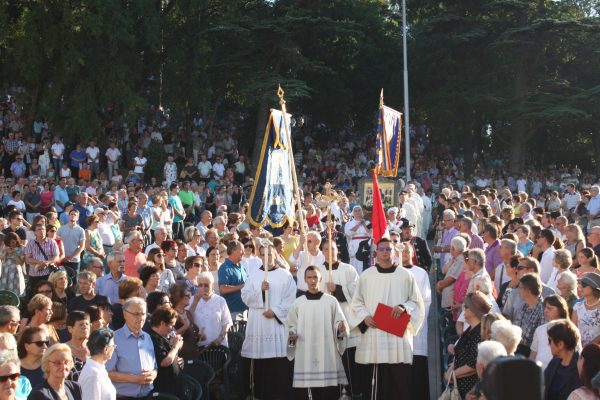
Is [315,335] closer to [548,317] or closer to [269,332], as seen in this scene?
[269,332]

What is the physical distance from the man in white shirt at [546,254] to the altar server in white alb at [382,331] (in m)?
2.06

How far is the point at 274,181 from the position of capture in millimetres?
12539

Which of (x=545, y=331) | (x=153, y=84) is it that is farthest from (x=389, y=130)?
(x=153, y=84)

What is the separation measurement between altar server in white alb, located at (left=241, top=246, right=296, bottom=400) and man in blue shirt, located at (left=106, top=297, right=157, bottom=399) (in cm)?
295

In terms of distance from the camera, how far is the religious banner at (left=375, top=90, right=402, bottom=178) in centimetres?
1991

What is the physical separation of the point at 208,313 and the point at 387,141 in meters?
10.7

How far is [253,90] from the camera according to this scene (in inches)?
1367

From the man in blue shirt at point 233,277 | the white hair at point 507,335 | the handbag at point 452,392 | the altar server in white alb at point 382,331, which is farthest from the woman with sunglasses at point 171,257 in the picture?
the white hair at point 507,335

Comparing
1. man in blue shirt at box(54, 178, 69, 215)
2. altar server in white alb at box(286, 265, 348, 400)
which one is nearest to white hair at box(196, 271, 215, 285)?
altar server in white alb at box(286, 265, 348, 400)

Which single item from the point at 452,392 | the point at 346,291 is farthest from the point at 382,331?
the point at 452,392

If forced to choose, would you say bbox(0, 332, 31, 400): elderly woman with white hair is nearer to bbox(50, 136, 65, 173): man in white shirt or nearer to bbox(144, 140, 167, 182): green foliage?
bbox(50, 136, 65, 173): man in white shirt

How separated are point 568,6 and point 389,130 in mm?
24240

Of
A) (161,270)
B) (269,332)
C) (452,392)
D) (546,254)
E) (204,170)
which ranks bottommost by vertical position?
(452,392)

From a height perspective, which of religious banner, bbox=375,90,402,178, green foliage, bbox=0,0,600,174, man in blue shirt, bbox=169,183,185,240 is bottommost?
man in blue shirt, bbox=169,183,185,240
